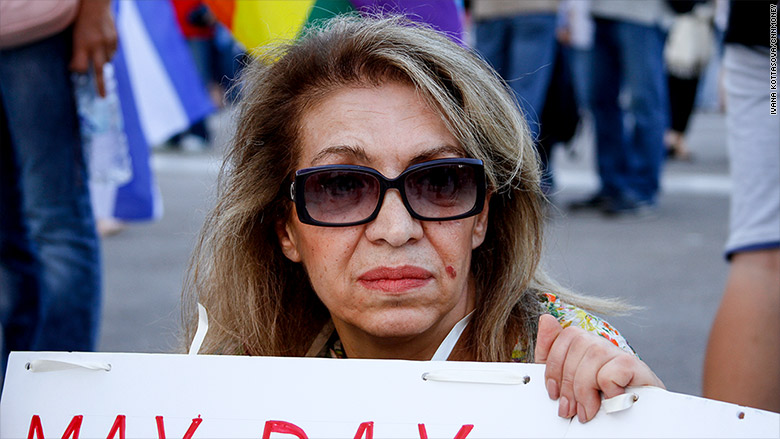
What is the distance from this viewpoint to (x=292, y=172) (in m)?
1.83

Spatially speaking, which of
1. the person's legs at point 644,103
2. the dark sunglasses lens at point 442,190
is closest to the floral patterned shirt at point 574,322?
the dark sunglasses lens at point 442,190

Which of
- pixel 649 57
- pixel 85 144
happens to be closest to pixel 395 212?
pixel 85 144

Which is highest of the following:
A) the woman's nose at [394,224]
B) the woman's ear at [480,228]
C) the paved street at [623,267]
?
the woman's nose at [394,224]

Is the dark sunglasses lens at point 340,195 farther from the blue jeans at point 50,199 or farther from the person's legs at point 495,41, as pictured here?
the person's legs at point 495,41

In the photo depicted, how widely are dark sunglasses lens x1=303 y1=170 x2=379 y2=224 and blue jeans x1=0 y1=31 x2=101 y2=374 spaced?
1.20 meters

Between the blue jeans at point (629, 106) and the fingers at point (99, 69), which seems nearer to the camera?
the fingers at point (99, 69)

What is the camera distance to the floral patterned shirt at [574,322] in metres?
1.58

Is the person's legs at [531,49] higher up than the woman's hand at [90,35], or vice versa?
the woman's hand at [90,35]

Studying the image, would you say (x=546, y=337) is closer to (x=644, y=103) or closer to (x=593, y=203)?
(x=644, y=103)

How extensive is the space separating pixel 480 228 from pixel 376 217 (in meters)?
0.29

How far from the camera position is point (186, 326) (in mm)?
2084

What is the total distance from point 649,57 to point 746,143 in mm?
3769

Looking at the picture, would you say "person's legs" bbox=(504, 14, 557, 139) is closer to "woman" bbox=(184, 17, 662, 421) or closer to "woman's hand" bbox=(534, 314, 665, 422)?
"woman" bbox=(184, 17, 662, 421)

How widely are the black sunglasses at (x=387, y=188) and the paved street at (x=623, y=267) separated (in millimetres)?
514
